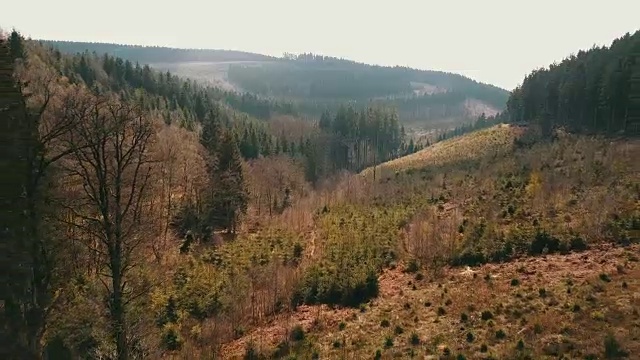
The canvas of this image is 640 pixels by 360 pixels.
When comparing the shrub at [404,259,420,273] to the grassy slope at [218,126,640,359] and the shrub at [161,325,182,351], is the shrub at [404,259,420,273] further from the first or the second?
the shrub at [161,325,182,351]

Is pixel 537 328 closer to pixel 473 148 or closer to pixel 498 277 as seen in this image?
pixel 498 277

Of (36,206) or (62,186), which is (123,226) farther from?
(62,186)

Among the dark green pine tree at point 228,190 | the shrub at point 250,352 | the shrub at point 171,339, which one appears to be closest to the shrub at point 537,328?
the shrub at point 250,352

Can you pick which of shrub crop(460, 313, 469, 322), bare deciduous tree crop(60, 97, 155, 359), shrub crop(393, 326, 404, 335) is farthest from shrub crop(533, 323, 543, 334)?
bare deciduous tree crop(60, 97, 155, 359)

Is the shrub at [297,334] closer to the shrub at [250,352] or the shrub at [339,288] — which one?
the shrub at [250,352]

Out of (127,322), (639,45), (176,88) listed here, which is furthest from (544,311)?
(176,88)
